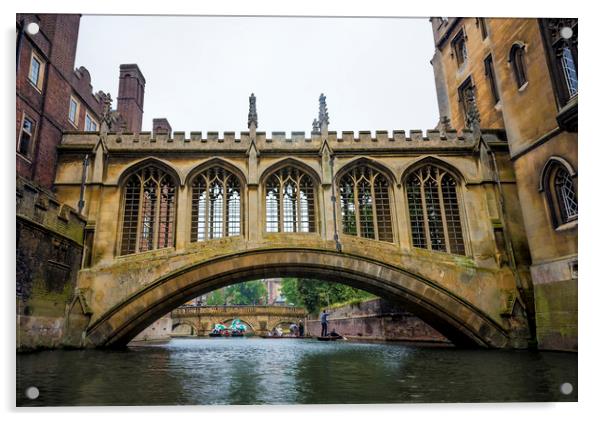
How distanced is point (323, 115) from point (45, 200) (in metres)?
9.56

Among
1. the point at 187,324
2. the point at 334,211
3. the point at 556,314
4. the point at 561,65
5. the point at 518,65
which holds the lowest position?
the point at 187,324

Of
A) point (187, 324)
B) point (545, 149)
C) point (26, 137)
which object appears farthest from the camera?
point (187, 324)

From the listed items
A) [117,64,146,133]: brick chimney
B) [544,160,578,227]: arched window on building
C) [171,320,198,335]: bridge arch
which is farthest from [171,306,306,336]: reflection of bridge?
[544,160,578,227]: arched window on building

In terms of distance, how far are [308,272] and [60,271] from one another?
7.52 meters

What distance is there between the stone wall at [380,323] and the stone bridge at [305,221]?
5506 millimetres

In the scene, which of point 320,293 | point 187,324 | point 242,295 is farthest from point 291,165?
point 242,295

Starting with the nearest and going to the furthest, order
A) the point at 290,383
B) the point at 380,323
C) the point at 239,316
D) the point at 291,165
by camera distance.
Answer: the point at 290,383
the point at 291,165
the point at 380,323
the point at 239,316

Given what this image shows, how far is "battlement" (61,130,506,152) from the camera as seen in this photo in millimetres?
14992

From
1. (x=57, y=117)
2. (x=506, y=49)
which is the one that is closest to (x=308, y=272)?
(x=506, y=49)

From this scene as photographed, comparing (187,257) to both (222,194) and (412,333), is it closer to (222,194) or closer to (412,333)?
(222,194)

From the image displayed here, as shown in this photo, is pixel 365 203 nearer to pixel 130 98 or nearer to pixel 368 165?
pixel 368 165

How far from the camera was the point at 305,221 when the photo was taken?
1463 centimetres

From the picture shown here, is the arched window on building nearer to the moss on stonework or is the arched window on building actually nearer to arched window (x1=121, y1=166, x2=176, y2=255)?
the moss on stonework

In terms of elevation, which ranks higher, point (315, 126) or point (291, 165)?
point (315, 126)
